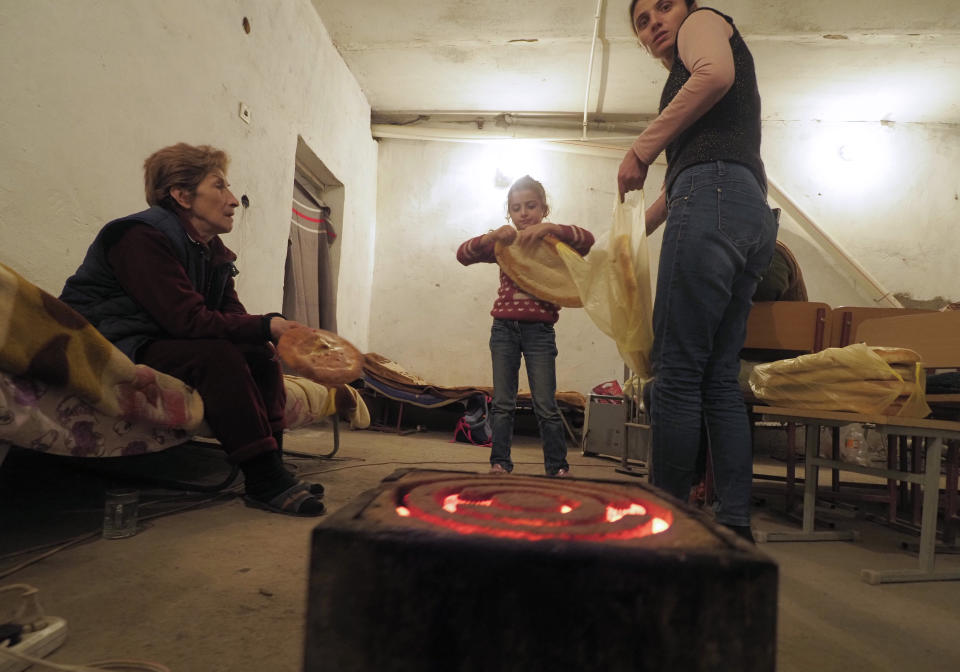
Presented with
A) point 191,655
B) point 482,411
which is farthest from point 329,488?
point 482,411

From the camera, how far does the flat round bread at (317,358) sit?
5.09 ft

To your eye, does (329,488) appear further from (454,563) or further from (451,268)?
(451,268)

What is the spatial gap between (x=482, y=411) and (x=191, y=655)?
3.27 metres

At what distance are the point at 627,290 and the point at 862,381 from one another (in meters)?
0.72

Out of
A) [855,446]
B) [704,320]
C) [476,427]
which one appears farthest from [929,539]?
[855,446]

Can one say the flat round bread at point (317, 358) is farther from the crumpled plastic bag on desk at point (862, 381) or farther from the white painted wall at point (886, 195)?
the white painted wall at point (886, 195)

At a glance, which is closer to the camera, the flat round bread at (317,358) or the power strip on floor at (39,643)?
the power strip on floor at (39,643)

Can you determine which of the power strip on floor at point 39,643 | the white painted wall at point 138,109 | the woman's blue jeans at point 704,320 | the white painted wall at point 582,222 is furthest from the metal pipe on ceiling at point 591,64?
the power strip on floor at point 39,643

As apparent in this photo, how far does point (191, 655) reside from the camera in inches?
30.8

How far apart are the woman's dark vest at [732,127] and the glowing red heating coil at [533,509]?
0.91 m

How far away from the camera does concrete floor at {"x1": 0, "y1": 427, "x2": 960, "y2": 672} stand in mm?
833

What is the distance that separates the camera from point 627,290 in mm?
1488

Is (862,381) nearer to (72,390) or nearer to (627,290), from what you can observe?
(627,290)

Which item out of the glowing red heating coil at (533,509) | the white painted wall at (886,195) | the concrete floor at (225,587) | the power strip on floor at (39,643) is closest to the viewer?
the glowing red heating coil at (533,509)
